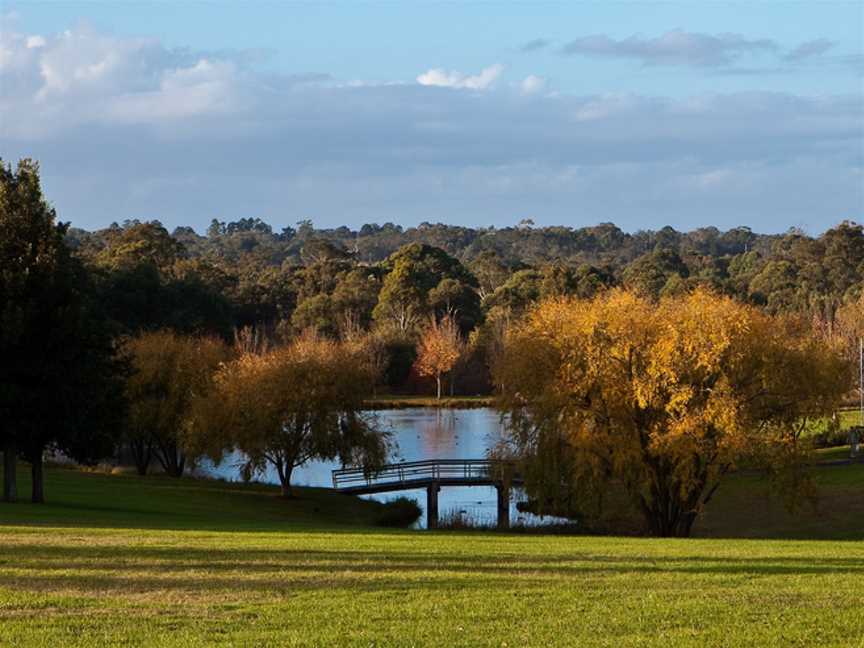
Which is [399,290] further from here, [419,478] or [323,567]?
[323,567]

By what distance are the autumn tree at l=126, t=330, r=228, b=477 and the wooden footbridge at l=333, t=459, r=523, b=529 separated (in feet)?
23.6

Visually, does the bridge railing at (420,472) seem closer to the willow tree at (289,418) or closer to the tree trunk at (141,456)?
the willow tree at (289,418)

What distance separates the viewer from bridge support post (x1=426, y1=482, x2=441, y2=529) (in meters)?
46.2

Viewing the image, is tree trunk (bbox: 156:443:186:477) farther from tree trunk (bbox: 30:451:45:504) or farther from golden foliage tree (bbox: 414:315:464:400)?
golden foliage tree (bbox: 414:315:464:400)

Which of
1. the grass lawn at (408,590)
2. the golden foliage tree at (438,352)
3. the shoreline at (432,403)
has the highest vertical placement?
the golden foliage tree at (438,352)

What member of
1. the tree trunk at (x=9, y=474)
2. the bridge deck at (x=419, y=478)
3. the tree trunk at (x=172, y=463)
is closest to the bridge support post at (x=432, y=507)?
the bridge deck at (x=419, y=478)

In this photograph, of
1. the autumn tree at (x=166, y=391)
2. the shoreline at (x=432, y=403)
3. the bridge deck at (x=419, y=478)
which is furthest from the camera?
the shoreline at (x=432, y=403)

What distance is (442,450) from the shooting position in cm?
6812

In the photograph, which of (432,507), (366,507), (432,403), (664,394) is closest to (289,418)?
(366,507)

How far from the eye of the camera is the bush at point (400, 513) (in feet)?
153

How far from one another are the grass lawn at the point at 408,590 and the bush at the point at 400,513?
19775 millimetres

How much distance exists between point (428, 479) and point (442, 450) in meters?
18.3

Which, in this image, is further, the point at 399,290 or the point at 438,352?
the point at 399,290

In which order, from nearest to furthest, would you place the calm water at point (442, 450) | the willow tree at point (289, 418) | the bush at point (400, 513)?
1. the bush at point (400, 513)
2. the willow tree at point (289, 418)
3. the calm water at point (442, 450)
